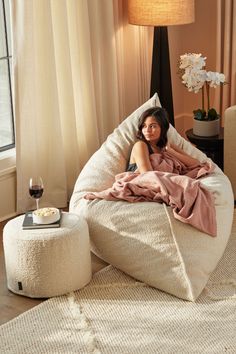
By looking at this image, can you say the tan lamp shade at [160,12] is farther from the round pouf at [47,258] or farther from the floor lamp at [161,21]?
the round pouf at [47,258]

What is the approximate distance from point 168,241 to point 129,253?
0.75 feet

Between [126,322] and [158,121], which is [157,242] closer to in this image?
[126,322]

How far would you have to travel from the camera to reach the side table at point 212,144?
4513mm

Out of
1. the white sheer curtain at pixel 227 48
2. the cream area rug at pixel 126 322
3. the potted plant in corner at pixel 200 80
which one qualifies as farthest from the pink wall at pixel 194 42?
the cream area rug at pixel 126 322

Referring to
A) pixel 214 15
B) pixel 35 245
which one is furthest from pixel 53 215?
pixel 214 15

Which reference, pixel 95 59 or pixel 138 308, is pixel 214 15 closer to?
pixel 95 59

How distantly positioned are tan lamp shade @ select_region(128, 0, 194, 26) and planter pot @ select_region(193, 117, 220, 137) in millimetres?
710

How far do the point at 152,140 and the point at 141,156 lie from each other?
19 centimetres

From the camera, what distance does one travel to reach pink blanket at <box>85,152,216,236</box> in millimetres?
3307

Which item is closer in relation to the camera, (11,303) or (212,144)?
(11,303)

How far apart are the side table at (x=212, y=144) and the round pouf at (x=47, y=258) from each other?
1.52 m

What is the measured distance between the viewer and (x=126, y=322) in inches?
119

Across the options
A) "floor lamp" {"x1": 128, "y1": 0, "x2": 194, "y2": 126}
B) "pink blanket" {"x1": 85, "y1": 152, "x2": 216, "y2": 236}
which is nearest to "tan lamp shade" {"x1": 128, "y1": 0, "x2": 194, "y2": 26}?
"floor lamp" {"x1": 128, "y1": 0, "x2": 194, "y2": 126}

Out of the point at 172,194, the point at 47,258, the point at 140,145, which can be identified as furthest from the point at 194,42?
the point at 47,258
